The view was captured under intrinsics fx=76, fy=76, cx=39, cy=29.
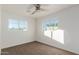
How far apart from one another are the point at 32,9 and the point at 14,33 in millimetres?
495

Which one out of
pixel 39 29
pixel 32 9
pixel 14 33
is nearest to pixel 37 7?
pixel 32 9

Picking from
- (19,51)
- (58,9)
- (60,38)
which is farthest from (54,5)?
(19,51)

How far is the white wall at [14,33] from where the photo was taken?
1.21 m

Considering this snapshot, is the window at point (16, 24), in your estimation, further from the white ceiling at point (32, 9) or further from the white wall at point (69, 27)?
the white wall at point (69, 27)

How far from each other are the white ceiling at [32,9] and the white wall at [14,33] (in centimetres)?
6

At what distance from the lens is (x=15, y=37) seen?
1277 millimetres

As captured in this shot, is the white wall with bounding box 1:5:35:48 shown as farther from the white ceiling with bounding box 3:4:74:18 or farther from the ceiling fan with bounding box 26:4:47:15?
the ceiling fan with bounding box 26:4:47:15

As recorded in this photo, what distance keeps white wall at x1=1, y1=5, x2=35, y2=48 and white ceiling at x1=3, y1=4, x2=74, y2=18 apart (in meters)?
0.06

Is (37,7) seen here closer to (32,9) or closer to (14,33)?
(32,9)

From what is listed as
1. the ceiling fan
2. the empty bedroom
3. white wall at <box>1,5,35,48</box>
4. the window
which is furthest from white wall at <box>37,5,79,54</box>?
the window

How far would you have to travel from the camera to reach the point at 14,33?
1273 millimetres

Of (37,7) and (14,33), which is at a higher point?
(37,7)

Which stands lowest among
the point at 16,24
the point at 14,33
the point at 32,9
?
the point at 14,33
